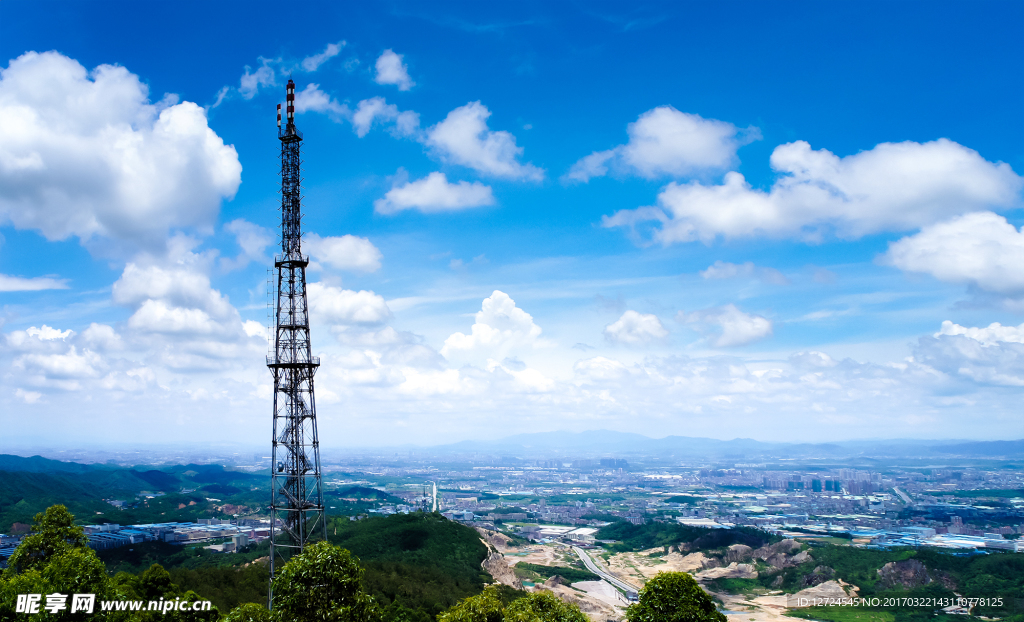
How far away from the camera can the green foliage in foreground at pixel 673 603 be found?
1574 cm

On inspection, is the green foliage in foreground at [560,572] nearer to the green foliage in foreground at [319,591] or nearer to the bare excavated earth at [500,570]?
the bare excavated earth at [500,570]

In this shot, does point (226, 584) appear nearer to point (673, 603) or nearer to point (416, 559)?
point (416, 559)

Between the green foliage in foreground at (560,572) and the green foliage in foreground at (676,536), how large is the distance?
2308cm

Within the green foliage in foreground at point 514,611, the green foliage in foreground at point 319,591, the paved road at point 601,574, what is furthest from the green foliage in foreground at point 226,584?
the paved road at point 601,574

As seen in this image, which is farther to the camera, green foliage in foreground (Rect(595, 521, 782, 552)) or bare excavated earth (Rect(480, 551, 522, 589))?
green foliage in foreground (Rect(595, 521, 782, 552))

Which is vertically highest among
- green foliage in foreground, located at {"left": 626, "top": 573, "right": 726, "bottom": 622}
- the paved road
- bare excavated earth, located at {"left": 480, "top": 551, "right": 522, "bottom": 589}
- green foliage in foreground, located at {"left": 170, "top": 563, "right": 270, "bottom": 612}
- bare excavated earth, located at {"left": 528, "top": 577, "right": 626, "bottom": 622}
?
green foliage in foreground, located at {"left": 626, "top": 573, "right": 726, "bottom": 622}

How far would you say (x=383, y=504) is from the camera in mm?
154250

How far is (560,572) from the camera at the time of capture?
269 feet

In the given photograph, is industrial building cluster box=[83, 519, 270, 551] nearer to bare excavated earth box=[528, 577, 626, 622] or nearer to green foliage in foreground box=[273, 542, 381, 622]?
bare excavated earth box=[528, 577, 626, 622]

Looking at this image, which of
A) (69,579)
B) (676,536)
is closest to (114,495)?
(676,536)

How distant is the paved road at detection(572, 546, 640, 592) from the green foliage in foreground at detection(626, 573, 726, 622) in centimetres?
A: 5665

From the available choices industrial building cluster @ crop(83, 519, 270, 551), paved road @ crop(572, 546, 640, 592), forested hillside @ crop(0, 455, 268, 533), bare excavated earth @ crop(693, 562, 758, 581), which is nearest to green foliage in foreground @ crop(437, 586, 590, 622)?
paved road @ crop(572, 546, 640, 592)

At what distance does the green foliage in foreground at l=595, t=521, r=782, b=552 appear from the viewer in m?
96.1

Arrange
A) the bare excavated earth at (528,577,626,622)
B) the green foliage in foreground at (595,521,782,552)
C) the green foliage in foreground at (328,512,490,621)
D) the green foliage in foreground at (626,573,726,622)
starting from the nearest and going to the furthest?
the green foliage in foreground at (626,573,726,622) < the green foliage in foreground at (328,512,490,621) < the bare excavated earth at (528,577,626,622) < the green foliage in foreground at (595,521,782,552)
